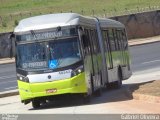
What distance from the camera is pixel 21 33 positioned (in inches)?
763

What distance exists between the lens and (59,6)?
89.4m

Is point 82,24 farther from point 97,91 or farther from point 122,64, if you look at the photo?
point 122,64

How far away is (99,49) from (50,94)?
4.43 meters

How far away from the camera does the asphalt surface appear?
31644 millimetres

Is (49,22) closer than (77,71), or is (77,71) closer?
(77,71)

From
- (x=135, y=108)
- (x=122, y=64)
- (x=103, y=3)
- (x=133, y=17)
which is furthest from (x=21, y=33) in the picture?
(x=103, y=3)

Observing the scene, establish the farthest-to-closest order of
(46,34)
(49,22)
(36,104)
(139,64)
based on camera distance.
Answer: (139,64), (36,104), (49,22), (46,34)

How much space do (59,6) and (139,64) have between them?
5294 cm

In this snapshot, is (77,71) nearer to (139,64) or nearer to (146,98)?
(146,98)

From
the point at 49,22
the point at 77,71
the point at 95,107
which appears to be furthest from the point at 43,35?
the point at 95,107

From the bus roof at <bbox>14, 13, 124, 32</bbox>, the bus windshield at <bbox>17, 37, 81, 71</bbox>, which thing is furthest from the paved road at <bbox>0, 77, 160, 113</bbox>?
the bus roof at <bbox>14, 13, 124, 32</bbox>

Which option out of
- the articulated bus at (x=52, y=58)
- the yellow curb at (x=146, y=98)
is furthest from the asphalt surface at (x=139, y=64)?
the yellow curb at (x=146, y=98)

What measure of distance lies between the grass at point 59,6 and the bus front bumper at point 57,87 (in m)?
57.4

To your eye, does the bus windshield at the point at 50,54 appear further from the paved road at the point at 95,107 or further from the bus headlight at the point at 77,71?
the paved road at the point at 95,107
